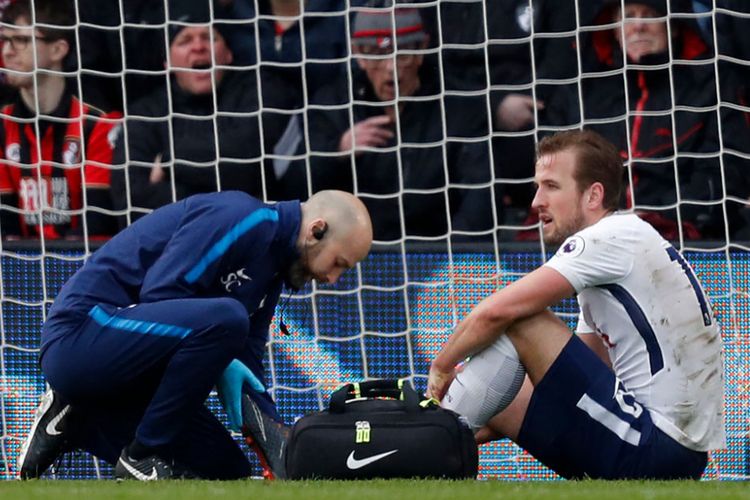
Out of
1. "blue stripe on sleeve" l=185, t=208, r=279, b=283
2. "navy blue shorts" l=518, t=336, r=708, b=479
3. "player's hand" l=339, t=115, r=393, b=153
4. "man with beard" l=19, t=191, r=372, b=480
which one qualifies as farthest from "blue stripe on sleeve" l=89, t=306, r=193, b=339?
"player's hand" l=339, t=115, r=393, b=153

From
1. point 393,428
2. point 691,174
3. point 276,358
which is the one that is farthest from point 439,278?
point 393,428

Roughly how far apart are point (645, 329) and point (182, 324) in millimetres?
1354

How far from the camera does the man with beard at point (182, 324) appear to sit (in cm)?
443

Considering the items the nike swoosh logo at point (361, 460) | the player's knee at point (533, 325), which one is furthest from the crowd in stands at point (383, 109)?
the nike swoosh logo at point (361, 460)

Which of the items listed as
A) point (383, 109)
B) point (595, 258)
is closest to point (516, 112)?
point (383, 109)

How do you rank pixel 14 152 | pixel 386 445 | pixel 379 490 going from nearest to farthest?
pixel 379 490 < pixel 386 445 < pixel 14 152

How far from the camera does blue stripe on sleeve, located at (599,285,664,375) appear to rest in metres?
4.45

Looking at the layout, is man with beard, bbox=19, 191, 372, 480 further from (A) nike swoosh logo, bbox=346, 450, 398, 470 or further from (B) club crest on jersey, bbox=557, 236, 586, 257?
(B) club crest on jersey, bbox=557, 236, 586, 257

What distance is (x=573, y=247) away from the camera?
4414 millimetres

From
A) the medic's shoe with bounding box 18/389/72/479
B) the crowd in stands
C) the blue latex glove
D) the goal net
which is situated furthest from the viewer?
the crowd in stands

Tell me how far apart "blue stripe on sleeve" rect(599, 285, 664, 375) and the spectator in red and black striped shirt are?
2.73m

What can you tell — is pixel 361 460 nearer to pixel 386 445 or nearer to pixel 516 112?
pixel 386 445

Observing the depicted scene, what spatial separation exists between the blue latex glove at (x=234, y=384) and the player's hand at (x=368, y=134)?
1979 mm

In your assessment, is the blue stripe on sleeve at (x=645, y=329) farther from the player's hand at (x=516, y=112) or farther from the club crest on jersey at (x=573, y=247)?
the player's hand at (x=516, y=112)
